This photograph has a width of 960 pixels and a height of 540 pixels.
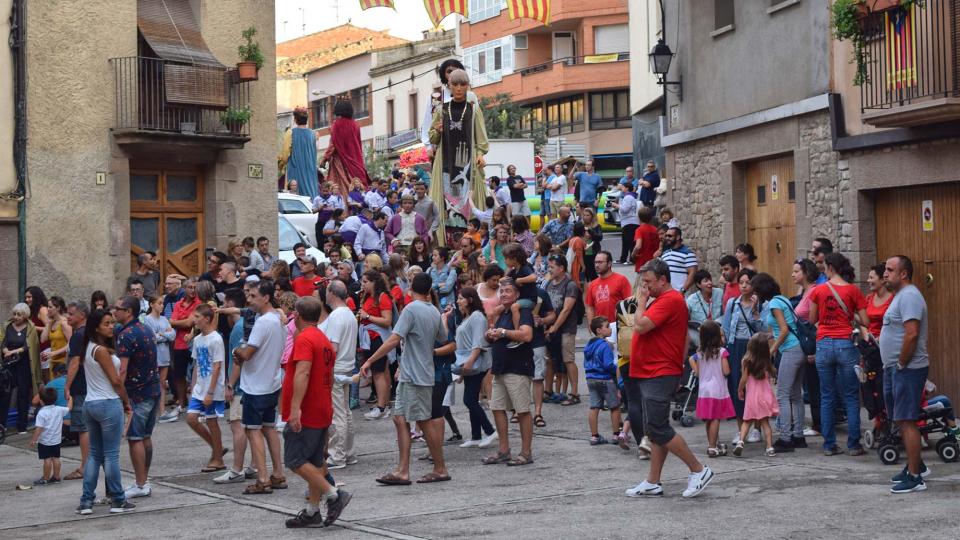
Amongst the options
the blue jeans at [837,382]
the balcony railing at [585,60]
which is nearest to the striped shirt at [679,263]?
the blue jeans at [837,382]

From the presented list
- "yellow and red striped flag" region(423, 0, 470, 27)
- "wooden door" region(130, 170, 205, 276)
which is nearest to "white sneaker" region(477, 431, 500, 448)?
"wooden door" region(130, 170, 205, 276)

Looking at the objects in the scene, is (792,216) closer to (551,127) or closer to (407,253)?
(407,253)

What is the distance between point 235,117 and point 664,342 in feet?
47.3

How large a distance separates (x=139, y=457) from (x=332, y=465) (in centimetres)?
201

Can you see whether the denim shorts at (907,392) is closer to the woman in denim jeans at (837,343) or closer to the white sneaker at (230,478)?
the woman in denim jeans at (837,343)

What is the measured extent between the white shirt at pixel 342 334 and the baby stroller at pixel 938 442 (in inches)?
194

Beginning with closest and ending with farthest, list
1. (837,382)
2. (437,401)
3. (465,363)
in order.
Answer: (437,401) < (837,382) < (465,363)

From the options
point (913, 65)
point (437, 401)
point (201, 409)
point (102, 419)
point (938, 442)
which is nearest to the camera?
point (102, 419)

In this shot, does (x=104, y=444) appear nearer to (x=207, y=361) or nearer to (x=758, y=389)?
(x=207, y=361)

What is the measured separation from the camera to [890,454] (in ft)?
39.3

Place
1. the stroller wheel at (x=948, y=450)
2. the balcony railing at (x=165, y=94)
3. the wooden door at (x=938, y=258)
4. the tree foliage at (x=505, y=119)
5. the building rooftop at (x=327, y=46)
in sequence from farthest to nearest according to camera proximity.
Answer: the building rooftop at (x=327, y=46), the tree foliage at (x=505, y=119), the balcony railing at (x=165, y=94), the wooden door at (x=938, y=258), the stroller wheel at (x=948, y=450)

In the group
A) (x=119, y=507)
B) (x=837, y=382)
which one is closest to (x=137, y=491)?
(x=119, y=507)

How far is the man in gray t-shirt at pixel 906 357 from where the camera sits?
10539 millimetres

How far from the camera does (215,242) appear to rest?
24.2 m
